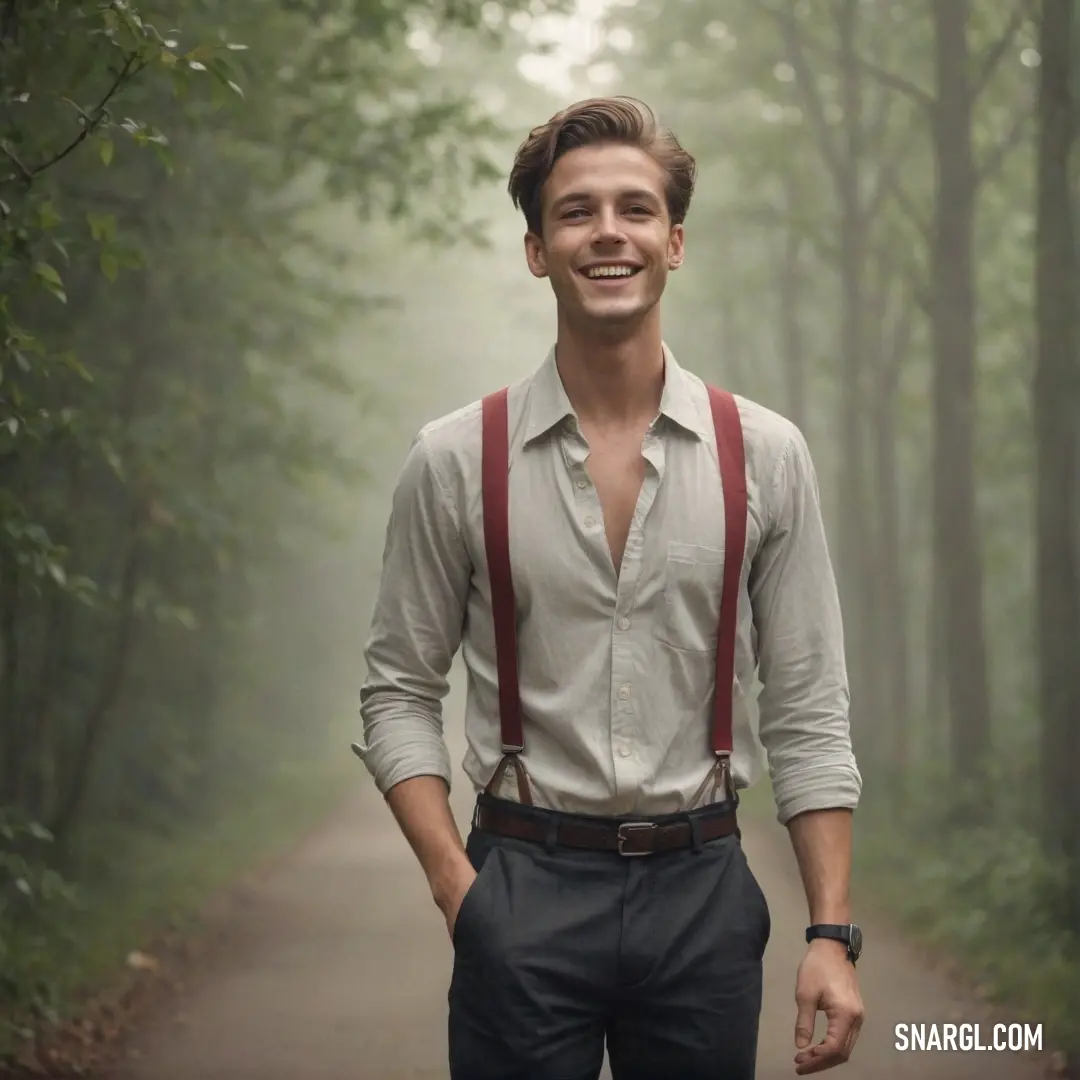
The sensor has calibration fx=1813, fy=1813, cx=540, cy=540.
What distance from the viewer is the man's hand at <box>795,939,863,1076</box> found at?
2828 mm

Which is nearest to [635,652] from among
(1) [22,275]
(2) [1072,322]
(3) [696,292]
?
(1) [22,275]

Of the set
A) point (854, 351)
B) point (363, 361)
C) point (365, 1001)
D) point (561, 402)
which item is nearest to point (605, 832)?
point (561, 402)

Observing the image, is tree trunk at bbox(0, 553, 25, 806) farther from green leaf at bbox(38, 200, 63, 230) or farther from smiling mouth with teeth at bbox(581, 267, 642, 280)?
smiling mouth with teeth at bbox(581, 267, 642, 280)

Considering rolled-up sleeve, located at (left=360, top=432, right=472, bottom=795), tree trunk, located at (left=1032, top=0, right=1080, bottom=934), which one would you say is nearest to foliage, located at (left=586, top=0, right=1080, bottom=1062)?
tree trunk, located at (left=1032, top=0, right=1080, bottom=934)

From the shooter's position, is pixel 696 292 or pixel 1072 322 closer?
pixel 1072 322

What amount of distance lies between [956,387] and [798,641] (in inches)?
451

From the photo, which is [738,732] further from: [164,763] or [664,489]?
[164,763]

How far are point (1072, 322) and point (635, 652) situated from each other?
817 centimetres

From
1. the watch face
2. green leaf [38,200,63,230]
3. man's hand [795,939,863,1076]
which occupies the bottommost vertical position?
man's hand [795,939,863,1076]

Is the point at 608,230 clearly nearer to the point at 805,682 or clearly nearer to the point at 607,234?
the point at 607,234

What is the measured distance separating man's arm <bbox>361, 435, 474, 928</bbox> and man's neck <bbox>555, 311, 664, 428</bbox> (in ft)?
0.97

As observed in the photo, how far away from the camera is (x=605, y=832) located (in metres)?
2.97

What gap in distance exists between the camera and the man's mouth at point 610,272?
3.05 metres

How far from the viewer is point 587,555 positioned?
3020 millimetres
